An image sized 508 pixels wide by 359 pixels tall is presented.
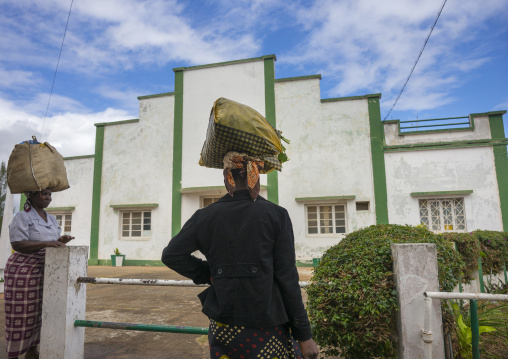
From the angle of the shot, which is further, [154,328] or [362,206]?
[362,206]

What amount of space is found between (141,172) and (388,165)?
851 centimetres

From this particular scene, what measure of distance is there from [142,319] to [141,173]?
8797 mm

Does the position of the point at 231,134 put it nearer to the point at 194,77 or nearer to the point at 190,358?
the point at 190,358

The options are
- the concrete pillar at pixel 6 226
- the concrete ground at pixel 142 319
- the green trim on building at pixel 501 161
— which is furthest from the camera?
the green trim on building at pixel 501 161

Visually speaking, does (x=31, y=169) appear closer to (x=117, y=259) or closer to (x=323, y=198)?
(x=323, y=198)

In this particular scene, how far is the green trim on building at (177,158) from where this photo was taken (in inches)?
487

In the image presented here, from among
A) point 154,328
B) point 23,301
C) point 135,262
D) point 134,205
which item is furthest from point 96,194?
point 154,328

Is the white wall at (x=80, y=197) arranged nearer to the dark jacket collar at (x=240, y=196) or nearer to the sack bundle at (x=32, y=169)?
the sack bundle at (x=32, y=169)

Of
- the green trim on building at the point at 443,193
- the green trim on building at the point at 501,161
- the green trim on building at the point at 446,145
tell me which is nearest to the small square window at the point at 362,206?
the green trim on building at the point at 443,193

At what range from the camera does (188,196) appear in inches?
492

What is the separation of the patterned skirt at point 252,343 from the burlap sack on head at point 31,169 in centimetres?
230

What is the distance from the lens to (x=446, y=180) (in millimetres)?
10789

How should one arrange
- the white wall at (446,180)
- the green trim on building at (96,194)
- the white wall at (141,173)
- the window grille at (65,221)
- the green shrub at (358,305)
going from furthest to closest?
the window grille at (65,221)
the green trim on building at (96,194)
the white wall at (141,173)
the white wall at (446,180)
the green shrub at (358,305)

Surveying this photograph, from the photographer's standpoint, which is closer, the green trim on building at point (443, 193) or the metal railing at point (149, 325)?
the metal railing at point (149, 325)
